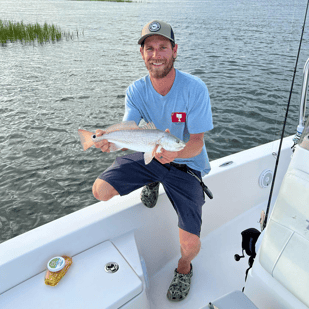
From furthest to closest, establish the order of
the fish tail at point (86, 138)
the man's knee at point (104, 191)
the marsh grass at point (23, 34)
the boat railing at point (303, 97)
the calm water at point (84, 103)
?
the marsh grass at point (23, 34) < the calm water at point (84, 103) < the man's knee at point (104, 191) < the fish tail at point (86, 138) < the boat railing at point (303, 97)

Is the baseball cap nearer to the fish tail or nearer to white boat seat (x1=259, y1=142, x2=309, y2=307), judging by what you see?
the fish tail

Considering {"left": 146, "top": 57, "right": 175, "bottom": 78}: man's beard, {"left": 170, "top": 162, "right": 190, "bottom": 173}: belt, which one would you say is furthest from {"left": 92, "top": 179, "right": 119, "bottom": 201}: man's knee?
{"left": 146, "top": 57, "right": 175, "bottom": 78}: man's beard

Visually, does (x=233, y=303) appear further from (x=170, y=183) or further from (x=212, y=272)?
(x=212, y=272)

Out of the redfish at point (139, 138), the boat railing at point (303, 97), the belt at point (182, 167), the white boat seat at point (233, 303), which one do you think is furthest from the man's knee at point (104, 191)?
the boat railing at point (303, 97)

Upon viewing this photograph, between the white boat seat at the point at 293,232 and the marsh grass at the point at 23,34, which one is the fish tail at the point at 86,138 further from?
the marsh grass at the point at 23,34

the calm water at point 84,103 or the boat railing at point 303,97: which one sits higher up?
the boat railing at point 303,97

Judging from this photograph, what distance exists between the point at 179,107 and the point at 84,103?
777 cm

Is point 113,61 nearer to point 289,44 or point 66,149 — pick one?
point 66,149

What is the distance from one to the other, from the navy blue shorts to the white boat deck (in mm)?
700

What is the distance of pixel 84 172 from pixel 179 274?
4.33 m

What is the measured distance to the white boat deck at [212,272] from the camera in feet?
8.25

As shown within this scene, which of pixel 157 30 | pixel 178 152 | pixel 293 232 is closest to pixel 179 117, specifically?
pixel 178 152

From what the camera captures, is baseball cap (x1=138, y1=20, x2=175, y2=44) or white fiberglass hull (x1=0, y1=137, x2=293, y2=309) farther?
baseball cap (x1=138, y1=20, x2=175, y2=44)

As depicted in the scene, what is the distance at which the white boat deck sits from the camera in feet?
8.25
